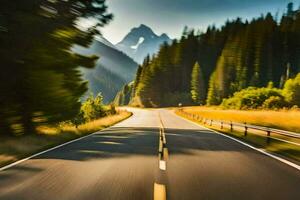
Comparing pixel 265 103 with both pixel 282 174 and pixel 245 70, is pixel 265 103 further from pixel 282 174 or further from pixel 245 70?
pixel 282 174

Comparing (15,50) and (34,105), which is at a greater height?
(15,50)

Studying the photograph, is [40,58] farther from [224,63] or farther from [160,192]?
[224,63]

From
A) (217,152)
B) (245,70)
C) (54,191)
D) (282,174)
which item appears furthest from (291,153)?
(245,70)

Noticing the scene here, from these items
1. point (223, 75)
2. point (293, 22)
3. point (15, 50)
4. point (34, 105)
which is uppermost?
point (293, 22)

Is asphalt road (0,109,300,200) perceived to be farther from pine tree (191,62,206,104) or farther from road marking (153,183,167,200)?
pine tree (191,62,206,104)

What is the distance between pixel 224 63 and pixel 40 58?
99.5 metres

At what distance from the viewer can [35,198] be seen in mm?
6453

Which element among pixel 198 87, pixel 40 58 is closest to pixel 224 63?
pixel 198 87

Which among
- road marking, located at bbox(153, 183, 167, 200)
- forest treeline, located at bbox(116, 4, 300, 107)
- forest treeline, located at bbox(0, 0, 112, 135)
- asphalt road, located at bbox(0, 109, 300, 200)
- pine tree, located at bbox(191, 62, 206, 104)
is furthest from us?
pine tree, located at bbox(191, 62, 206, 104)

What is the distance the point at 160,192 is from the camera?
6.96 meters

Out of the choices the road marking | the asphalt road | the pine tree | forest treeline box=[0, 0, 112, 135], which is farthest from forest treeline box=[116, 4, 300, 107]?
the road marking

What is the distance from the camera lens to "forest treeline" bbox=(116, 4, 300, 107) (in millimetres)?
106562

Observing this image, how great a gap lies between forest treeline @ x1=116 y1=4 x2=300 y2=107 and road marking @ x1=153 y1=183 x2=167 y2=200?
279 feet

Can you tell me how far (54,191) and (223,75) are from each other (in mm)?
106284
